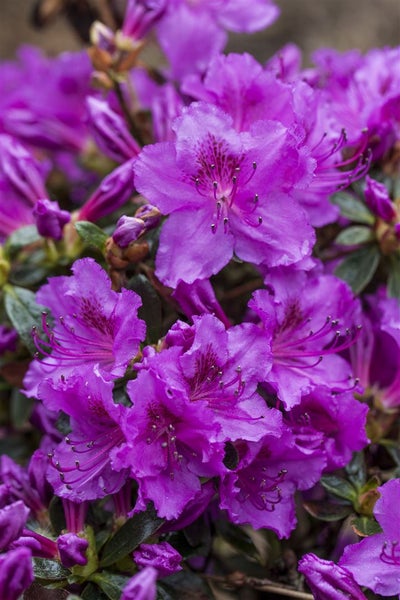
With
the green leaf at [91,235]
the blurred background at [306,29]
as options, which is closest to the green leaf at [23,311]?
the green leaf at [91,235]

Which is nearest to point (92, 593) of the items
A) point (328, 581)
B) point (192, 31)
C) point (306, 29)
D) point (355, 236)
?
point (328, 581)

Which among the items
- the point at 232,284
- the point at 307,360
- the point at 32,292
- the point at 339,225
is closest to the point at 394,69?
the point at 339,225

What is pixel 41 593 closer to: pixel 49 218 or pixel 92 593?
pixel 92 593

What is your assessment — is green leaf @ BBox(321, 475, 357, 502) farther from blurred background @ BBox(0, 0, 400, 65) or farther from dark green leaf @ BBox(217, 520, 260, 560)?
blurred background @ BBox(0, 0, 400, 65)

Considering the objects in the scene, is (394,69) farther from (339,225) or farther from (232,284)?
(232,284)

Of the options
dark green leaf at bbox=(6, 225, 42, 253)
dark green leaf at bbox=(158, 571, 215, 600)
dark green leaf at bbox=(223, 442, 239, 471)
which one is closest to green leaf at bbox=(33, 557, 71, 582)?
dark green leaf at bbox=(158, 571, 215, 600)

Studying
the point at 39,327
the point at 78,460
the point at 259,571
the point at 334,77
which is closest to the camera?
the point at 78,460
